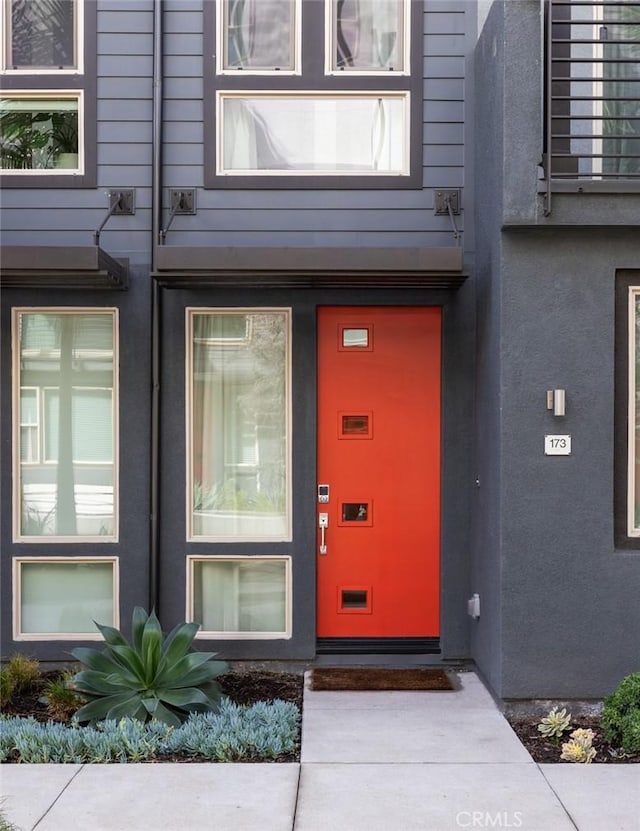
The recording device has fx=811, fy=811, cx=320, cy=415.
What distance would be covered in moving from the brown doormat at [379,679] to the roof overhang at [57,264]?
3.21 meters

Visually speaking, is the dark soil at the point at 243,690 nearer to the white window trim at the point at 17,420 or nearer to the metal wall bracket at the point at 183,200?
the white window trim at the point at 17,420

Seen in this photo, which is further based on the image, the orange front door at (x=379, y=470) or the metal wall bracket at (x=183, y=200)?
the orange front door at (x=379, y=470)

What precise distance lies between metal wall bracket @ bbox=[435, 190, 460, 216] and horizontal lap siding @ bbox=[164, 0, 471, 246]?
5 cm

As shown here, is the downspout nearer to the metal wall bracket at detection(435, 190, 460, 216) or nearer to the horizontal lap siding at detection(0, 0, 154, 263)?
the horizontal lap siding at detection(0, 0, 154, 263)

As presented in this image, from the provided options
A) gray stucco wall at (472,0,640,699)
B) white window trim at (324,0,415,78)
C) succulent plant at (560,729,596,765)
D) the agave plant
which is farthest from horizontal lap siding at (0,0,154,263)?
succulent plant at (560,729,596,765)

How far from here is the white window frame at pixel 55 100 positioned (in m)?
6.08

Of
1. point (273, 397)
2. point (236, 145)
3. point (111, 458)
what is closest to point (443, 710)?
point (273, 397)

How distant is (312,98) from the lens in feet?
20.0

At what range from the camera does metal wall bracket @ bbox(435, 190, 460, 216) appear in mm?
6016

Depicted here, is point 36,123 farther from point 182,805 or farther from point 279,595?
point 182,805

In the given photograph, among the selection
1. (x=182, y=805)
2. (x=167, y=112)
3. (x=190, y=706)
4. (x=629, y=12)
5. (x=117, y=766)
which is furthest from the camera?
(x=167, y=112)

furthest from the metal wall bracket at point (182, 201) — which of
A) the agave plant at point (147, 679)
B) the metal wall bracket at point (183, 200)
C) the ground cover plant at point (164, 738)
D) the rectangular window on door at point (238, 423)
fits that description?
the ground cover plant at point (164, 738)

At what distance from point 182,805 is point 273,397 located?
3.04 m

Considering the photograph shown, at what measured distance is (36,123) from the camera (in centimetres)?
616
